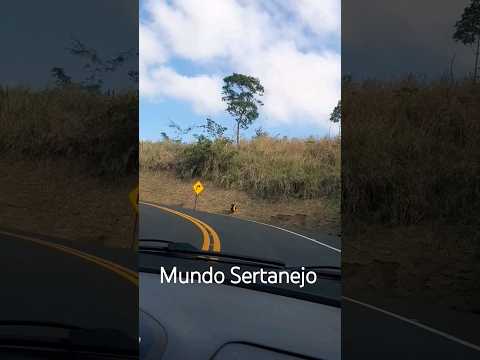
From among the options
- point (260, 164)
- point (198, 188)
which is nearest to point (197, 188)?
point (198, 188)

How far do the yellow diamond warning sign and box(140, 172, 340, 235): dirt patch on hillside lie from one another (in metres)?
0.04

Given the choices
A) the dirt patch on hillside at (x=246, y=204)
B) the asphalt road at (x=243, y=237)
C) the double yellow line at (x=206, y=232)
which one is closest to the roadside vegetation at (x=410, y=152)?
the asphalt road at (x=243, y=237)

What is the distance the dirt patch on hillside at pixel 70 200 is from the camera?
5.08 ft

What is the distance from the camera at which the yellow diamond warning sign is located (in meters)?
3.07

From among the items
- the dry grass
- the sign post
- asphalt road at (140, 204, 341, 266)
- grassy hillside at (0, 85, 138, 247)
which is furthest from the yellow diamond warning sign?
grassy hillside at (0, 85, 138, 247)

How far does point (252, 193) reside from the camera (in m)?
3.16

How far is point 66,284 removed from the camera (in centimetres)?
151

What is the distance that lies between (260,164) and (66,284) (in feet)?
6.06

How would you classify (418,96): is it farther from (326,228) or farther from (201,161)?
(201,161)

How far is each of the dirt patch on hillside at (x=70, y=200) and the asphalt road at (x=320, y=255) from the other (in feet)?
2.91

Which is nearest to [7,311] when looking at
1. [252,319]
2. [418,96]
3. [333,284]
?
[252,319]

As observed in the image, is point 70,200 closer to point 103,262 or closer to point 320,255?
point 103,262

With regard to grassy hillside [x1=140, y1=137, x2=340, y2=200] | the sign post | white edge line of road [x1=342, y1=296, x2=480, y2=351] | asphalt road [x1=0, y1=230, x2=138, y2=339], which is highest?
grassy hillside [x1=140, y1=137, x2=340, y2=200]

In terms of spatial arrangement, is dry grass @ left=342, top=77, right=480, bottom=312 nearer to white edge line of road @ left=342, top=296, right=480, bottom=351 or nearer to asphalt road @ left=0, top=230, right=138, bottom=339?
white edge line of road @ left=342, top=296, right=480, bottom=351
